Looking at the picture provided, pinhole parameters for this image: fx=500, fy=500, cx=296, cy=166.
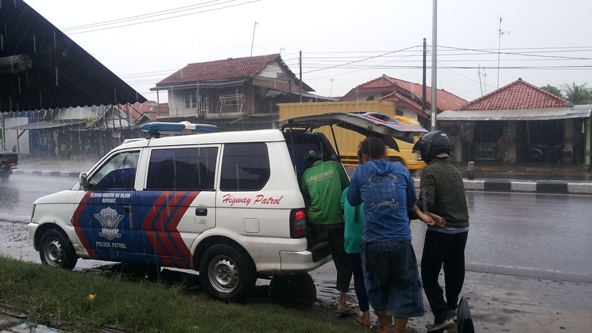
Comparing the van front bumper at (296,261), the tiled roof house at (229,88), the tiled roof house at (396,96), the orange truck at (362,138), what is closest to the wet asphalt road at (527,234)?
the van front bumper at (296,261)

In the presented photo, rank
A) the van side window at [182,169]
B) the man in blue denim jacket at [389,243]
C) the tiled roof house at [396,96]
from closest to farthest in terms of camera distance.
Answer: the man in blue denim jacket at [389,243], the van side window at [182,169], the tiled roof house at [396,96]

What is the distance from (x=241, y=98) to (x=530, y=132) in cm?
1709

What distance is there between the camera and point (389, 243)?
384cm

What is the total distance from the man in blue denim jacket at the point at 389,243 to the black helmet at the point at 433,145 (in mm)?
578

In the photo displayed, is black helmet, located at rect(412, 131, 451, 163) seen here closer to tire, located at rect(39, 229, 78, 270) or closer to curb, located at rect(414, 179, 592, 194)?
tire, located at rect(39, 229, 78, 270)

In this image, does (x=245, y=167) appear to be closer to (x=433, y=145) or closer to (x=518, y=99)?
(x=433, y=145)

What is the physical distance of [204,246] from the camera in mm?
5270

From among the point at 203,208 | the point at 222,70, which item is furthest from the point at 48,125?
the point at 203,208

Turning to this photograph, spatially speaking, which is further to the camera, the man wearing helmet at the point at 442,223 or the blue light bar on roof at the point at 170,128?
the blue light bar on roof at the point at 170,128

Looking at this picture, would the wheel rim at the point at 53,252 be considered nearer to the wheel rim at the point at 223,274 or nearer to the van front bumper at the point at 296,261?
the wheel rim at the point at 223,274

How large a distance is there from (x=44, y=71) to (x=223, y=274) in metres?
2.72

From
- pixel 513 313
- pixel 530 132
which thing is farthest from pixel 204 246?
pixel 530 132

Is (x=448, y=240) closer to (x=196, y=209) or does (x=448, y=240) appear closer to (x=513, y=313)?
(x=513, y=313)

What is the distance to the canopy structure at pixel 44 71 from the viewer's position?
4074 millimetres
